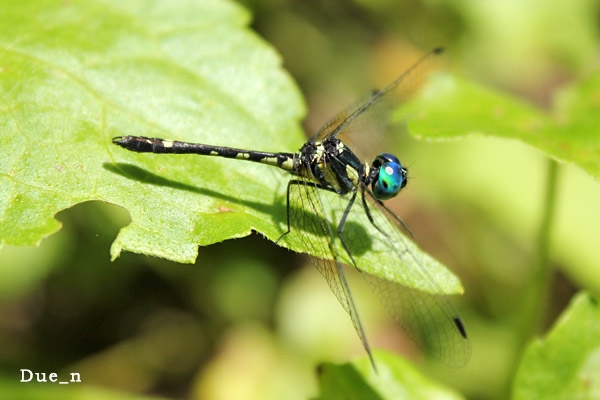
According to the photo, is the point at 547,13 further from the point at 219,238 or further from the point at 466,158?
the point at 219,238

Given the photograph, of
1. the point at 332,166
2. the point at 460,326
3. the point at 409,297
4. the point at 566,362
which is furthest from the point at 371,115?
the point at 566,362

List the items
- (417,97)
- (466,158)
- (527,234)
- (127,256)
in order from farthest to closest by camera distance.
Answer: (466,158) → (527,234) → (127,256) → (417,97)

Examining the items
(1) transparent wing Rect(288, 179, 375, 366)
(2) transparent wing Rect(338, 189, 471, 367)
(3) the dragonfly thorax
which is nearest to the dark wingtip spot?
(2) transparent wing Rect(338, 189, 471, 367)

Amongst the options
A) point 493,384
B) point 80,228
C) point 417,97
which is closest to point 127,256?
point 80,228

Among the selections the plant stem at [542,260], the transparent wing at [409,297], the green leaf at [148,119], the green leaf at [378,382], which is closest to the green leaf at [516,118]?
the plant stem at [542,260]

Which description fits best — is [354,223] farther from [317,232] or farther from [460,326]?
[460,326]

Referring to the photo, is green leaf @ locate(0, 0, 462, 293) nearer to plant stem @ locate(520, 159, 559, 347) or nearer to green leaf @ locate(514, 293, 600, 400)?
green leaf @ locate(514, 293, 600, 400)

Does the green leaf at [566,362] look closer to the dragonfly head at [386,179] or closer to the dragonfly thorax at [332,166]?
the dragonfly head at [386,179]
